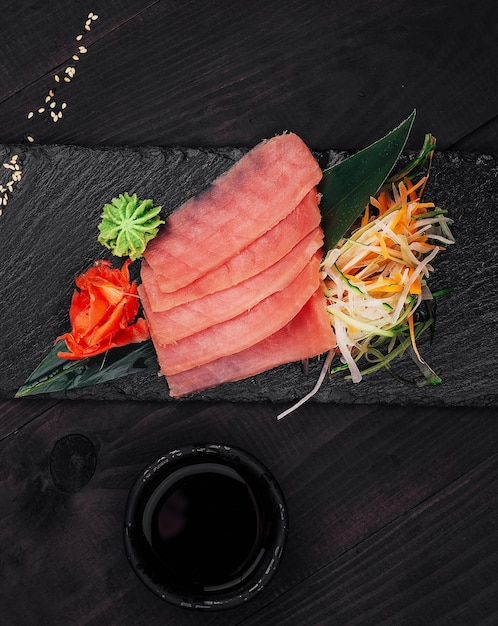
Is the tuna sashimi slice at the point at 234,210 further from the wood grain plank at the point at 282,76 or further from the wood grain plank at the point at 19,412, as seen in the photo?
the wood grain plank at the point at 19,412

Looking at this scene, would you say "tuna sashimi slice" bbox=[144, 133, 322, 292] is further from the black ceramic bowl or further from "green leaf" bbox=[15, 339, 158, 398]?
the black ceramic bowl


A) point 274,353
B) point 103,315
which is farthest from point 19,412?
point 274,353

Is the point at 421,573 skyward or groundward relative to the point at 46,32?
groundward

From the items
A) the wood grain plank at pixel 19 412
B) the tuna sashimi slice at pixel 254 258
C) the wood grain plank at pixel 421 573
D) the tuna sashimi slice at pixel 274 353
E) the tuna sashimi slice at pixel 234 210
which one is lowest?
the wood grain plank at pixel 421 573

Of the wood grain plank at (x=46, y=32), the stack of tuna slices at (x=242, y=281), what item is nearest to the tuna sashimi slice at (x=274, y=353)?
the stack of tuna slices at (x=242, y=281)

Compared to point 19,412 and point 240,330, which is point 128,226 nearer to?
point 240,330

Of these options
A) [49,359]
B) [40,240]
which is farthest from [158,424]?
[40,240]

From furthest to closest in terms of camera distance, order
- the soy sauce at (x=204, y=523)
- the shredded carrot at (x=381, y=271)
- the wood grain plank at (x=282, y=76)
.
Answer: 1. the wood grain plank at (x=282, y=76)
2. the soy sauce at (x=204, y=523)
3. the shredded carrot at (x=381, y=271)
